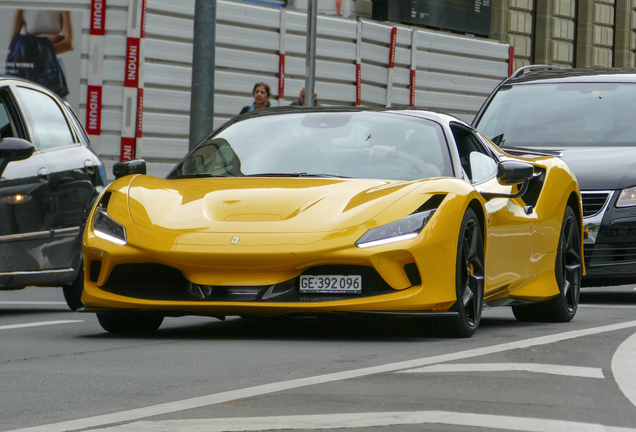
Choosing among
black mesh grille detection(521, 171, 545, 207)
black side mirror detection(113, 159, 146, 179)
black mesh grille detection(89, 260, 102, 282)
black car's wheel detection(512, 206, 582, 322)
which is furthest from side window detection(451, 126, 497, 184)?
black mesh grille detection(89, 260, 102, 282)

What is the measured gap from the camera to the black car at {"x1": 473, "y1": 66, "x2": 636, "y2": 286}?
32.6 feet

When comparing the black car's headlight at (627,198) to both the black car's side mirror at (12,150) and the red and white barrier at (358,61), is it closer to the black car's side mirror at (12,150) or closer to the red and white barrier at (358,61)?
the black car's side mirror at (12,150)

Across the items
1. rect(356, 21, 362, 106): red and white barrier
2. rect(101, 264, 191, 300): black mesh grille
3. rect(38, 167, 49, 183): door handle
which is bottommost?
→ rect(101, 264, 191, 300): black mesh grille

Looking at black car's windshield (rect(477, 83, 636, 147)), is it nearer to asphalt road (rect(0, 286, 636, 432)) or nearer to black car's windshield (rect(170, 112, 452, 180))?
asphalt road (rect(0, 286, 636, 432))

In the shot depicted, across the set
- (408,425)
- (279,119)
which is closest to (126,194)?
(279,119)

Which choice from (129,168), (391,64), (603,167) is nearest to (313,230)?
(129,168)

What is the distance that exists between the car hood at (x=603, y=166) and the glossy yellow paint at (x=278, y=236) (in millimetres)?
3397

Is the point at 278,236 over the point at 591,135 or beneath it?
beneath

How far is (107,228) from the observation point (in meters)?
A: 6.58

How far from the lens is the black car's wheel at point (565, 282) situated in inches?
318

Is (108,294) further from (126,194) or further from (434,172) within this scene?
(434,172)

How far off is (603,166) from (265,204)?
14.5ft

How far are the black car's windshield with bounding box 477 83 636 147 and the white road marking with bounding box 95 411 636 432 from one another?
6.87m

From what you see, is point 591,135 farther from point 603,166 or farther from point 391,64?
point 391,64
